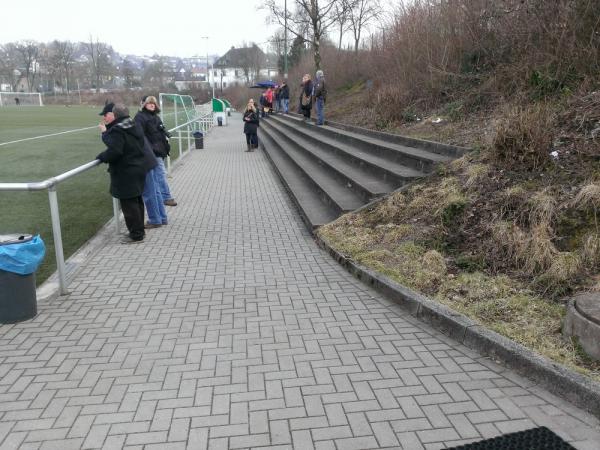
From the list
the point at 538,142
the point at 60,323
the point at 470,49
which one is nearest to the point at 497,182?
the point at 538,142

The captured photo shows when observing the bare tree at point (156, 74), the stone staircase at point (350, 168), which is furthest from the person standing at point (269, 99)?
the bare tree at point (156, 74)

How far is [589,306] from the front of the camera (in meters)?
3.56

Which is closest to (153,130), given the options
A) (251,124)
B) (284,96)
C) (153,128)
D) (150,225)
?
(153,128)

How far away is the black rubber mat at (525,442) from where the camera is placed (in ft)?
8.93

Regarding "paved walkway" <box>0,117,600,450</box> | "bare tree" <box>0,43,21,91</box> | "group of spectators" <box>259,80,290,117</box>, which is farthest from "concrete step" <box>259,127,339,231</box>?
"bare tree" <box>0,43,21,91</box>

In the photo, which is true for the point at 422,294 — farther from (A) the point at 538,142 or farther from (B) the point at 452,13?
(B) the point at 452,13

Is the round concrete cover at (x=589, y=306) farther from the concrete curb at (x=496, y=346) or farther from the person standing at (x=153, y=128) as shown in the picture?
the person standing at (x=153, y=128)

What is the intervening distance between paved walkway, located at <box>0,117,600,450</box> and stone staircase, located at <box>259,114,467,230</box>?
7.02 ft

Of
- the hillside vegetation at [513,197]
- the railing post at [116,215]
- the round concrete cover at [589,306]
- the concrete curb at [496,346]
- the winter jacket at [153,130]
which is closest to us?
the concrete curb at [496,346]

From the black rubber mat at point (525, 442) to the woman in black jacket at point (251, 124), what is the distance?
15130 millimetres

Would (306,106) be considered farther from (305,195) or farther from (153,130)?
(153,130)

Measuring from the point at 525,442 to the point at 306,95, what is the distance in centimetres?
1568

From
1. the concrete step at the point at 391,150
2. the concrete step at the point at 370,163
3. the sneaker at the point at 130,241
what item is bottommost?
the sneaker at the point at 130,241

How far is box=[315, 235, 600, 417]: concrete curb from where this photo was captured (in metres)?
3.07
